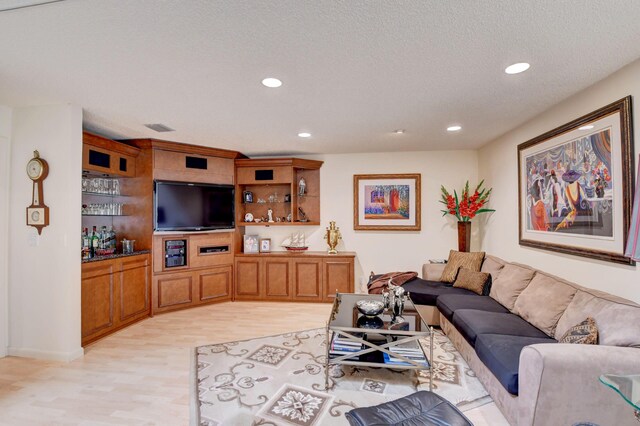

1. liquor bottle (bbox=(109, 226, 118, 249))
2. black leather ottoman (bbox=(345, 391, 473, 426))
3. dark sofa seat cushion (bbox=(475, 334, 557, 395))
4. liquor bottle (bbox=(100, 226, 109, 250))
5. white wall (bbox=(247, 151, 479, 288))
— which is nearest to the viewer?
black leather ottoman (bbox=(345, 391, 473, 426))

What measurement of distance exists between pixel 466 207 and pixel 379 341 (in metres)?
2.89

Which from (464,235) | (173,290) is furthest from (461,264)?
(173,290)

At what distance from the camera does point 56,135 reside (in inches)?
119

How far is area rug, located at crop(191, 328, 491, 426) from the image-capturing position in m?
2.13

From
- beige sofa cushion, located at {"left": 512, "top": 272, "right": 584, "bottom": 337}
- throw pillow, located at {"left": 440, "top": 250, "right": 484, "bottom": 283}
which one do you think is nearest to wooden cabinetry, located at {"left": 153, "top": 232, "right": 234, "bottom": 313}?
throw pillow, located at {"left": 440, "top": 250, "right": 484, "bottom": 283}

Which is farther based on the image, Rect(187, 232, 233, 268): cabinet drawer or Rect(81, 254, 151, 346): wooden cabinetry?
Rect(187, 232, 233, 268): cabinet drawer

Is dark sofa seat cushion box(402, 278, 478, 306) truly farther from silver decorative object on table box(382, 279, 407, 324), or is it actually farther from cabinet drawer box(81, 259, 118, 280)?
cabinet drawer box(81, 259, 118, 280)

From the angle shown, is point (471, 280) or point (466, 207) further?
point (466, 207)

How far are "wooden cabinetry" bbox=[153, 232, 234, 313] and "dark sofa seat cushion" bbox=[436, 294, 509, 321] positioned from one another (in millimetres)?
3259

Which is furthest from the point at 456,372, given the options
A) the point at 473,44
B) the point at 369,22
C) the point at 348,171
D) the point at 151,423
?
the point at 348,171

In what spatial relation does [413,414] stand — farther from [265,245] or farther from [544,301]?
[265,245]

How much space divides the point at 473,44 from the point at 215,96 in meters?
2.08

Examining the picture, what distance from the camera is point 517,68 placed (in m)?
2.22

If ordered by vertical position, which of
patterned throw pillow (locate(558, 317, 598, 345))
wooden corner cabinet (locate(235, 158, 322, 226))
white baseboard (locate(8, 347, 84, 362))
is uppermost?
wooden corner cabinet (locate(235, 158, 322, 226))
